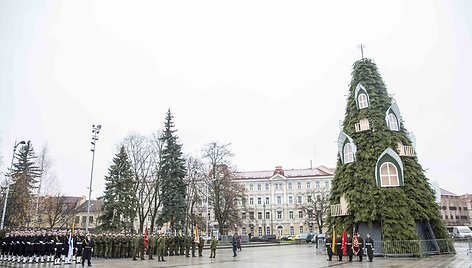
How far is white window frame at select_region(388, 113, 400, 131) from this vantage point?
25.1 metres

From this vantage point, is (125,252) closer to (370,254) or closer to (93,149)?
(93,149)

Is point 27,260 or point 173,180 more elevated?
point 173,180

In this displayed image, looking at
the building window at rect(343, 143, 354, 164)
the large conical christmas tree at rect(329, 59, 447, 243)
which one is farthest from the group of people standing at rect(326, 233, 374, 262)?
the building window at rect(343, 143, 354, 164)

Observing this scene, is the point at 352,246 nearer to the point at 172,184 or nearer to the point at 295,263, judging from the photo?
the point at 295,263

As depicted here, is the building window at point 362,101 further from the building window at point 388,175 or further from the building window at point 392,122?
the building window at point 388,175

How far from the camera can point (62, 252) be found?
19.0 m

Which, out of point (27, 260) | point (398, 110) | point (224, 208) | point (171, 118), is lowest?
point (27, 260)

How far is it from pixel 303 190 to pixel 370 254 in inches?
2263

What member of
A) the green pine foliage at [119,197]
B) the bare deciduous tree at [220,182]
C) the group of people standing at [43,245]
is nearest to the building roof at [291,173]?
the bare deciduous tree at [220,182]

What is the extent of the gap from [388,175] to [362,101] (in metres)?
5.73

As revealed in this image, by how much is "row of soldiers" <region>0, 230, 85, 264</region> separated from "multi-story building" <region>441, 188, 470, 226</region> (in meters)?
98.4

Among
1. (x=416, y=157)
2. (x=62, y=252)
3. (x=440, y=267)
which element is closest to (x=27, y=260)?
(x=62, y=252)

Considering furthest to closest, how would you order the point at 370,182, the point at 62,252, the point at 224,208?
the point at 224,208, the point at 370,182, the point at 62,252

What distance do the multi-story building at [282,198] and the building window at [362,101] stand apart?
49076 mm
